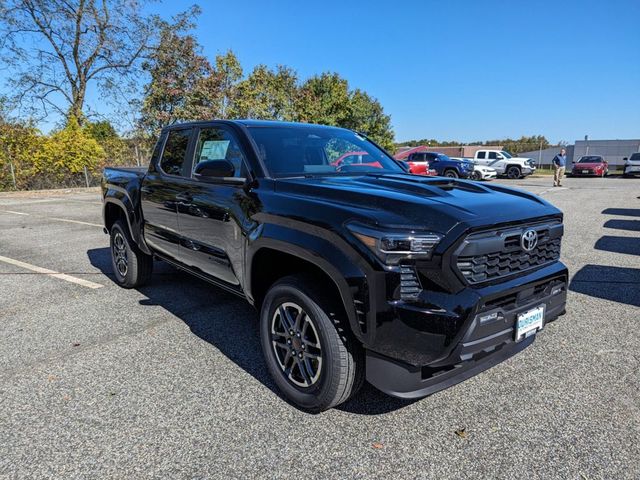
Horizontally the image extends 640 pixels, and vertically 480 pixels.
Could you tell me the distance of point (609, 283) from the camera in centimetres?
536

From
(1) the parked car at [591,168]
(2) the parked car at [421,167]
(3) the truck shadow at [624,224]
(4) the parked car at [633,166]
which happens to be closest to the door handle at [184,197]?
(3) the truck shadow at [624,224]

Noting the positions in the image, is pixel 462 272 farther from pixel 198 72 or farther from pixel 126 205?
pixel 198 72

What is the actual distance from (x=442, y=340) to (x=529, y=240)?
917mm

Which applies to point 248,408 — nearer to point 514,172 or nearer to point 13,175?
point 13,175

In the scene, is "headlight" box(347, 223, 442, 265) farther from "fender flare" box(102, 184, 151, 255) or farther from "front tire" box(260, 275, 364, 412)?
"fender flare" box(102, 184, 151, 255)

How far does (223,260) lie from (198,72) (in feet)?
66.6

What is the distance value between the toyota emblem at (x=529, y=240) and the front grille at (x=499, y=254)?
2 centimetres

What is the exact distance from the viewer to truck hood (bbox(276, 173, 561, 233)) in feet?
7.55

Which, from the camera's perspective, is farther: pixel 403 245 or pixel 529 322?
pixel 529 322

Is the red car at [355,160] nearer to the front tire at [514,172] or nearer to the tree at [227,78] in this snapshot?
the tree at [227,78]

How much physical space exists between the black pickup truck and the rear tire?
166 centimetres

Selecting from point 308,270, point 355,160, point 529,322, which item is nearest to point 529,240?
point 529,322

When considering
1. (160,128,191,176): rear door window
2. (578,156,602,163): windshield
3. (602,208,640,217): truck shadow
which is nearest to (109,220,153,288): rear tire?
(160,128,191,176): rear door window

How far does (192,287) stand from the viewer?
5434 millimetres
